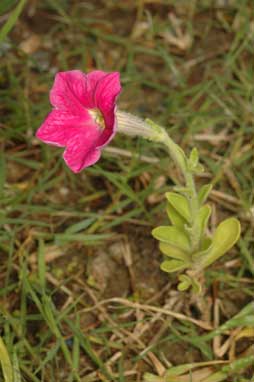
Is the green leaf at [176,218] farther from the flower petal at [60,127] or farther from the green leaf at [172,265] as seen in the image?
the flower petal at [60,127]

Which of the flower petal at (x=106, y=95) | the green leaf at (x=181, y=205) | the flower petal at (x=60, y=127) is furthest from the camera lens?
the green leaf at (x=181, y=205)

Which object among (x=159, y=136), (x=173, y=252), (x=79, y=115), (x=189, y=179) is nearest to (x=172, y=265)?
(x=173, y=252)

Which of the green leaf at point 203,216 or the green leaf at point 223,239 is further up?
the green leaf at point 203,216

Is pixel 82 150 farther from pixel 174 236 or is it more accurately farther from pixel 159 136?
pixel 174 236

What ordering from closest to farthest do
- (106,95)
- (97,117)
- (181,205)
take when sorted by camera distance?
1. (106,95)
2. (97,117)
3. (181,205)

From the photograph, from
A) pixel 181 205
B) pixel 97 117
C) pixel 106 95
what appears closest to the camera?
pixel 106 95

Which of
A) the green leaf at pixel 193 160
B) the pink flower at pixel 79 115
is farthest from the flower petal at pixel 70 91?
the green leaf at pixel 193 160
